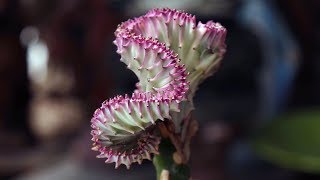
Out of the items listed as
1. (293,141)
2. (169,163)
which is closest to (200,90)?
(293,141)

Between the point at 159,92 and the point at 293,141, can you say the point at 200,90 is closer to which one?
the point at 293,141

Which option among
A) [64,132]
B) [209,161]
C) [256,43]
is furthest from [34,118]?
[209,161]

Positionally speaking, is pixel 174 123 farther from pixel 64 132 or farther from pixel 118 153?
pixel 64 132

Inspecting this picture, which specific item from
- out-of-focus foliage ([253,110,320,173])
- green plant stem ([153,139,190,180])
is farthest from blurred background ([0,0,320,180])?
green plant stem ([153,139,190,180])

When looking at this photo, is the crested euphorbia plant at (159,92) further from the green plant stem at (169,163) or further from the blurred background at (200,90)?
the blurred background at (200,90)

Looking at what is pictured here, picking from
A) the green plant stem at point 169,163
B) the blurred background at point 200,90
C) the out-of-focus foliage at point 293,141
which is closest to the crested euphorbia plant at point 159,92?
the green plant stem at point 169,163

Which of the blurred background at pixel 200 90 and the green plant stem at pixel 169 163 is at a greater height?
the blurred background at pixel 200 90

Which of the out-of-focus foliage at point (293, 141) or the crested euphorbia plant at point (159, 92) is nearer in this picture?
the crested euphorbia plant at point (159, 92)

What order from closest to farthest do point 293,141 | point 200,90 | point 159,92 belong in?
point 159,92
point 293,141
point 200,90

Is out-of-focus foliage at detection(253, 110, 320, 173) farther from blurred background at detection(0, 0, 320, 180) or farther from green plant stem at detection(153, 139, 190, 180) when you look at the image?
green plant stem at detection(153, 139, 190, 180)
